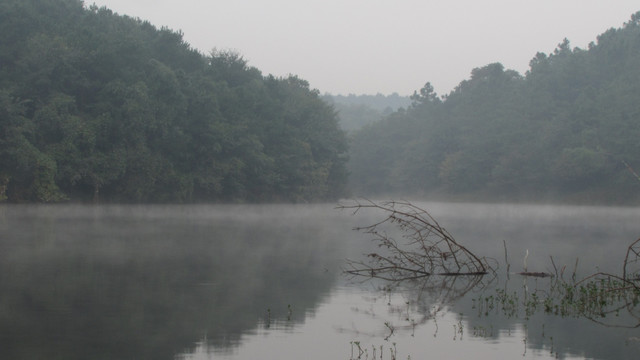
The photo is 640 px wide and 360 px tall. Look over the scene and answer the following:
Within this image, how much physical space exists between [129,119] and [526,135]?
5720cm

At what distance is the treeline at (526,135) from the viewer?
78.7 m

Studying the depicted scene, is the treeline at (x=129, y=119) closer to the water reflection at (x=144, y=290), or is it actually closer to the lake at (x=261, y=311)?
the water reflection at (x=144, y=290)

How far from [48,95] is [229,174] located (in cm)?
1681

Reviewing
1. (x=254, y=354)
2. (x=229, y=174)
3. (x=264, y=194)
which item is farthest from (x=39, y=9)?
(x=254, y=354)

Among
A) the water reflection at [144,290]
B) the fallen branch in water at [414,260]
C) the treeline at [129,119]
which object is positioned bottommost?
the water reflection at [144,290]

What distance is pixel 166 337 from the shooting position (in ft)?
28.1

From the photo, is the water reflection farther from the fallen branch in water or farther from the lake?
the fallen branch in water

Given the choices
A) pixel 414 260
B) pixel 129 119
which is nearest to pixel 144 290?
pixel 414 260

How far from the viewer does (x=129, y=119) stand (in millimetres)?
50594

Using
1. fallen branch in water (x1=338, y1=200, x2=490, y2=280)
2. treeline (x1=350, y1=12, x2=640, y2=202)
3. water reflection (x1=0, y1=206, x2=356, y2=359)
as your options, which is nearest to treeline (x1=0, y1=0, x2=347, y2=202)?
water reflection (x1=0, y1=206, x2=356, y2=359)

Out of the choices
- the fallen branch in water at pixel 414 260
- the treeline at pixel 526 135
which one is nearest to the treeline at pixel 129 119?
the fallen branch in water at pixel 414 260

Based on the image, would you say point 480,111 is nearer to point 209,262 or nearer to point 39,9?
point 39,9

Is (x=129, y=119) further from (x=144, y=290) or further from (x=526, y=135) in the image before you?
(x=526, y=135)

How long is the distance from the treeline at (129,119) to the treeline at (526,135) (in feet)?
96.5
